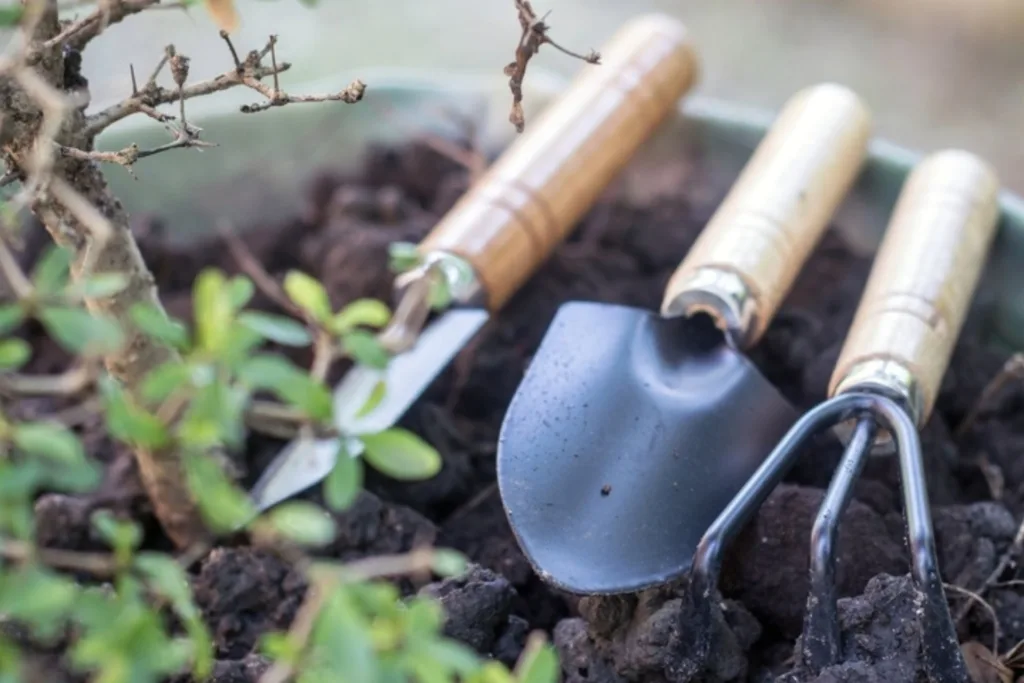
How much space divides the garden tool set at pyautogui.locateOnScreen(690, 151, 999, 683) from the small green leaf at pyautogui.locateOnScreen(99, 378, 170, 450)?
294 millimetres

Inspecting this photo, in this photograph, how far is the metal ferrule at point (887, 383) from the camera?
0.58 metres

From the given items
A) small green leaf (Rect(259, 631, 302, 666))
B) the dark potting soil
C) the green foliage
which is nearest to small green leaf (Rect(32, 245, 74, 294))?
the green foliage

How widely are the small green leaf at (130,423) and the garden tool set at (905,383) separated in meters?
0.29

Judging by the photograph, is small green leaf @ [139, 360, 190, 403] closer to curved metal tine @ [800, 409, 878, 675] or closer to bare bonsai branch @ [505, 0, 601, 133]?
bare bonsai branch @ [505, 0, 601, 133]

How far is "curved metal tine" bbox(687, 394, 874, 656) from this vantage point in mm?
506

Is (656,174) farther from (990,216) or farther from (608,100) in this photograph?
(990,216)

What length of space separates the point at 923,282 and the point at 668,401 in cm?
16

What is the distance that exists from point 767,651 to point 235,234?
0.51 meters

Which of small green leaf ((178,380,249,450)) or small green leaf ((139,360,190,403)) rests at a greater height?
small green leaf ((139,360,190,403))

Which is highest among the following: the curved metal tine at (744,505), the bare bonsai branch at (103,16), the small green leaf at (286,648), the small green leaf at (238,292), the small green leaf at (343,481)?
the bare bonsai branch at (103,16)

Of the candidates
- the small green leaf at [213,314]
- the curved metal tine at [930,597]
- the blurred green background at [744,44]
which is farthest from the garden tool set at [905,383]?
the blurred green background at [744,44]

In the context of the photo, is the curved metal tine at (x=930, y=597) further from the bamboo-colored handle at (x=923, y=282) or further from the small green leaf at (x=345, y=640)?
the small green leaf at (x=345, y=640)

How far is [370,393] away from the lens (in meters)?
0.60

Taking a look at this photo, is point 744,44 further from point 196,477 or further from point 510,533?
point 196,477
